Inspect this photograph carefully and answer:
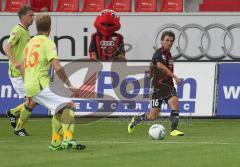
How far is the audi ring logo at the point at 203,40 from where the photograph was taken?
2258 cm

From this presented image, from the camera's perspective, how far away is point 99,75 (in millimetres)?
18062

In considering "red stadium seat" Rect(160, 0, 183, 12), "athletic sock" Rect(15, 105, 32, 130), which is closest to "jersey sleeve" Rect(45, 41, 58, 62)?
"athletic sock" Rect(15, 105, 32, 130)

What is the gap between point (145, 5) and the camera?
77.9 feet

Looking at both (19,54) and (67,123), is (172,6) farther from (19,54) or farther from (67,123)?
(67,123)

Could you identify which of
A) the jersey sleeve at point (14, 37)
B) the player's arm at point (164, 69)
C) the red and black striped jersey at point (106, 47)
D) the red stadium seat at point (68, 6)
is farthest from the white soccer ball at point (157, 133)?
the red stadium seat at point (68, 6)

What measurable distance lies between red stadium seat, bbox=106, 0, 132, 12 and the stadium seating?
2087 millimetres

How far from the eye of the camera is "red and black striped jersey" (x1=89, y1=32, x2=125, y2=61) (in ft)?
59.3

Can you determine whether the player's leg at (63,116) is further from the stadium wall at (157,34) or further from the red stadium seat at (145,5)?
the red stadium seat at (145,5)

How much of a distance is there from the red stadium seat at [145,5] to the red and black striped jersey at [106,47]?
18.2ft

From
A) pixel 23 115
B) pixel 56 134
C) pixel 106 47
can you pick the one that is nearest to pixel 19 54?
pixel 23 115

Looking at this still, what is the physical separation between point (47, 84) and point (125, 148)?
1547mm

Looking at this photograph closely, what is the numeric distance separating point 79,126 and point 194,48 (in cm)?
661

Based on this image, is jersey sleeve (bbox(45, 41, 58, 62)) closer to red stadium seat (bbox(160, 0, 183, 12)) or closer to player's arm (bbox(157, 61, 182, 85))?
player's arm (bbox(157, 61, 182, 85))

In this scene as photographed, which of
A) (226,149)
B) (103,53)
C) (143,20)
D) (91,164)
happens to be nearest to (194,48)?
(143,20)
